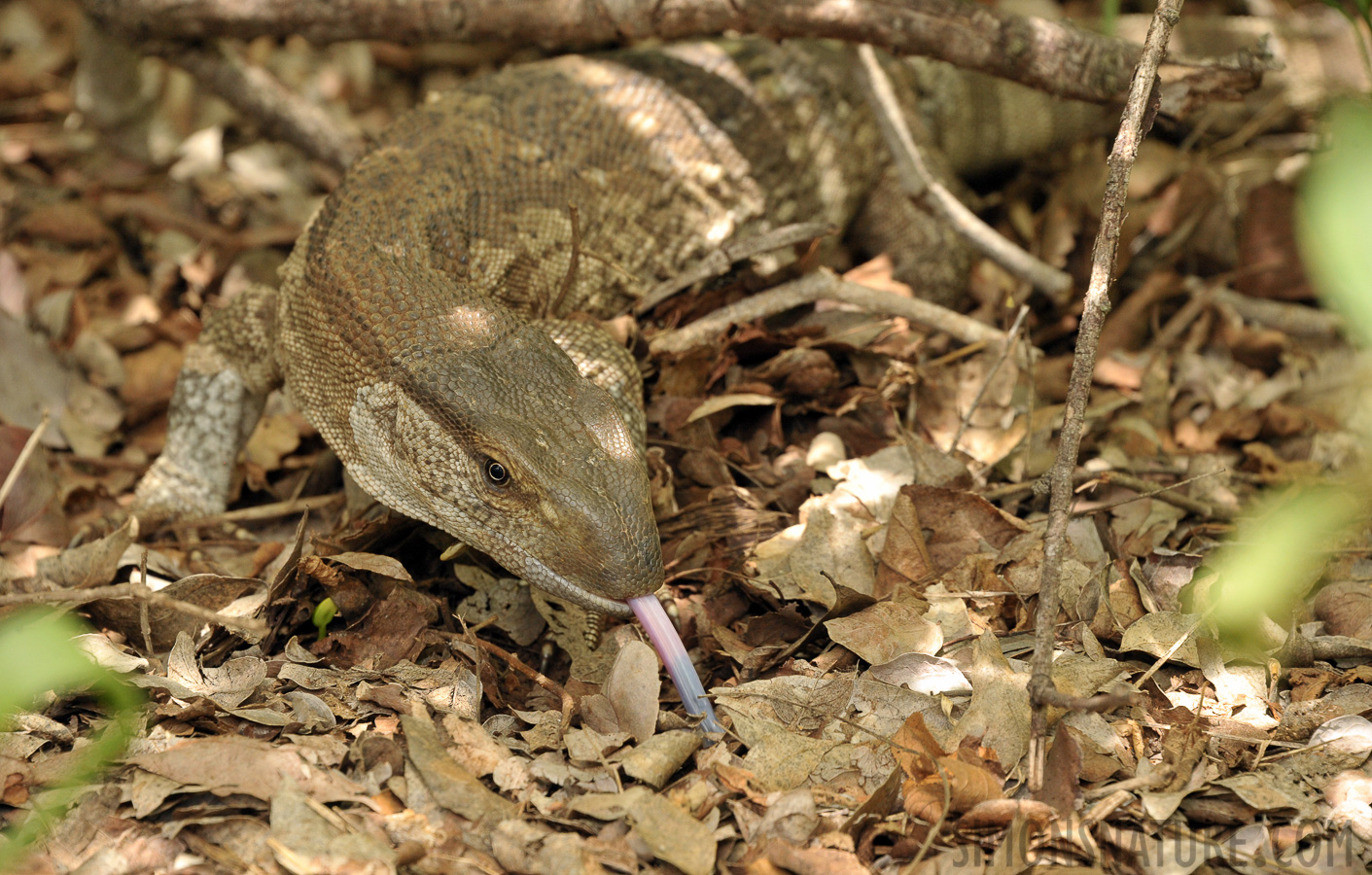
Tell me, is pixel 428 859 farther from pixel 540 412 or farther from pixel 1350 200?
pixel 1350 200

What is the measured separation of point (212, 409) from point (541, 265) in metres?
1.48

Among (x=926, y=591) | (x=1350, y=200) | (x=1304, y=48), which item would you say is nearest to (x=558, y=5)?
(x=926, y=591)

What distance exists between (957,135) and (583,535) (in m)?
3.79

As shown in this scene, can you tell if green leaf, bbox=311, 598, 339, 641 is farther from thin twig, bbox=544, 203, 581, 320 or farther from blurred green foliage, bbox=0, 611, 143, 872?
thin twig, bbox=544, 203, 581, 320

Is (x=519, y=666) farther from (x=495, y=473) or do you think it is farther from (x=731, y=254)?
(x=731, y=254)

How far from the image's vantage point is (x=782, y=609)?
3406 millimetres

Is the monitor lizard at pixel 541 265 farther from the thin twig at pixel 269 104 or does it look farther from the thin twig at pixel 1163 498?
the thin twig at pixel 1163 498

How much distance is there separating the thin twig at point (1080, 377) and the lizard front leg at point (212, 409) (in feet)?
9.97

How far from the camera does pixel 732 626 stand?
3.51 meters

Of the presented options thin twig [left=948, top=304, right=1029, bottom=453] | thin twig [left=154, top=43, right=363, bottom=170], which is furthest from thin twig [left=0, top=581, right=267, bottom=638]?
thin twig [left=154, top=43, right=363, bottom=170]

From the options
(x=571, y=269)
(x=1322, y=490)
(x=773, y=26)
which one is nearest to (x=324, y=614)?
(x=571, y=269)

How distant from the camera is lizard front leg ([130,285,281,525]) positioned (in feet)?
14.0

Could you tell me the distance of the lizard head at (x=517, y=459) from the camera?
3113 mm

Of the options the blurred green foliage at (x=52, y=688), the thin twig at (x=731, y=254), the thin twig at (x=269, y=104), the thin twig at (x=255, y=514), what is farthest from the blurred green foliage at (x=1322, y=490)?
the thin twig at (x=269, y=104)
